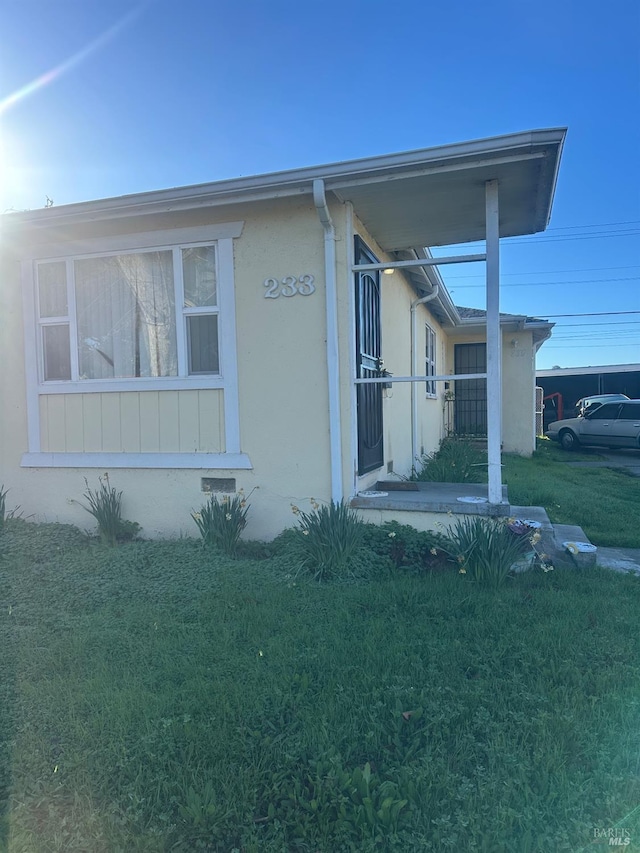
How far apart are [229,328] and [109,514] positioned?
2.12 metres

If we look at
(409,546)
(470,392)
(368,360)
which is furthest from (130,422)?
(470,392)

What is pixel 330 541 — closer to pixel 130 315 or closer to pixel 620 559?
pixel 620 559

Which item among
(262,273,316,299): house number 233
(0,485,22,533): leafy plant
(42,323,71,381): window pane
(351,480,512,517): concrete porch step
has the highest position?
(262,273,316,299): house number 233

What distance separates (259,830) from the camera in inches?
76.5

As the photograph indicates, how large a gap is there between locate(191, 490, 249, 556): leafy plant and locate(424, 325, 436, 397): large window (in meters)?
5.95

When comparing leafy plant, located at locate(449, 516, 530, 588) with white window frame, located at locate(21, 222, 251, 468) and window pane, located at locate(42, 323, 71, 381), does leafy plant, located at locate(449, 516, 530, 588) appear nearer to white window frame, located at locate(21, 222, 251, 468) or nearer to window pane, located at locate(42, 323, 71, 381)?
white window frame, located at locate(21, 222, 251, 468)

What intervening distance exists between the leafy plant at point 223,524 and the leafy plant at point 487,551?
6.22 feet

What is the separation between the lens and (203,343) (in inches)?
217

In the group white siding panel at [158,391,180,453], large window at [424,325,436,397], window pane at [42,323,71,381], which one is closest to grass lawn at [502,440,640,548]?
large window at [424,325,436,397]

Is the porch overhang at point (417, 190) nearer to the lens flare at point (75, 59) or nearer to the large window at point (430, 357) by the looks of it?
the lens flare at point (75, 59)

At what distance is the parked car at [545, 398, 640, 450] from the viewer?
48.3 ft

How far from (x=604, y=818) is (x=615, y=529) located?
15.5 ft

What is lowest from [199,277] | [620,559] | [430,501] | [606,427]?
[620,559]

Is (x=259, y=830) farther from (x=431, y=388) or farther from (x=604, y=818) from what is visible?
(x=431, y=388)
